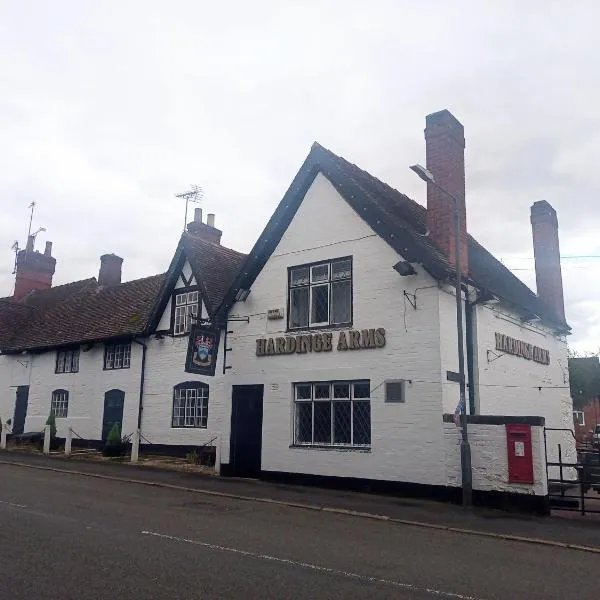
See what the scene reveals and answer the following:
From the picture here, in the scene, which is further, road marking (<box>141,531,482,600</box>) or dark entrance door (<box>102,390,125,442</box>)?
dark entrance door (<box>102,390,125,442</box>)

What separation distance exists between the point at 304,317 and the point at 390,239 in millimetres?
3434

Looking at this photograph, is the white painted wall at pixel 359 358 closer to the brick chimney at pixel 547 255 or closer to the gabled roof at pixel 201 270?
the gabled roof at pixel 201 270

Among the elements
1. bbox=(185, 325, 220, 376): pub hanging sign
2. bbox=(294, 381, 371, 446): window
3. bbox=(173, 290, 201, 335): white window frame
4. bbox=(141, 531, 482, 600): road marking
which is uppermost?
bbox=(173, 290, 201, 335): white window frame

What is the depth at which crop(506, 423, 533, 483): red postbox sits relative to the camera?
12500mm

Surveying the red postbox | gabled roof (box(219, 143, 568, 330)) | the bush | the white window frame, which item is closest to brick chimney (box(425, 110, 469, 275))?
gabled roof (box(219, 143, 568, 330))

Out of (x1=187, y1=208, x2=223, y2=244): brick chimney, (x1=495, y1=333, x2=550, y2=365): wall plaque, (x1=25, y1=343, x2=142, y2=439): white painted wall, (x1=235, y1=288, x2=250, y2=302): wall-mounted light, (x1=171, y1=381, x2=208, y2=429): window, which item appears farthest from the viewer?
(x1=187, y1=208, x2=223, y2=244): brick chimney

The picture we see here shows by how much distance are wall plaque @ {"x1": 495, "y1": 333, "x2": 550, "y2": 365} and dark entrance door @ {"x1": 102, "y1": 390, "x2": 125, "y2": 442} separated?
15.2 meters

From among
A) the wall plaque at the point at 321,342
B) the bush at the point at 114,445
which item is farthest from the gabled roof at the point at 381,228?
the bush at the point at 114,445

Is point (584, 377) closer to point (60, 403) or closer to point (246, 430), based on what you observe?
point (246, 430)

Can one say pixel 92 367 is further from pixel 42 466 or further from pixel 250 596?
pixel 250 596

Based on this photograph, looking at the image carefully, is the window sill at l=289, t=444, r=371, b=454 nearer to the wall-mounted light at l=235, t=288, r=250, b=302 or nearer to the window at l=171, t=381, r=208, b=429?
the wall-mounted light at l=235, t=288, r=250, b=302

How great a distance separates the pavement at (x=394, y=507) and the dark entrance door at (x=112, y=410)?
6.20 meters

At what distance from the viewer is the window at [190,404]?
21844mm

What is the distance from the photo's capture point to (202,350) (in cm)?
1733
